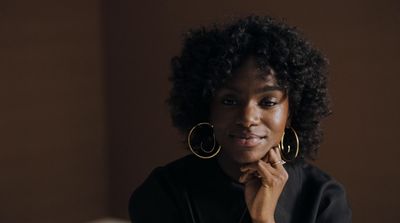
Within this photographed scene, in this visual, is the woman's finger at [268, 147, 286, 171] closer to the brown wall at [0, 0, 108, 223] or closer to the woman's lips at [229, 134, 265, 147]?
the woman's lips at [229, 134, 265, 147]

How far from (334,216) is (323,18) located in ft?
2.74

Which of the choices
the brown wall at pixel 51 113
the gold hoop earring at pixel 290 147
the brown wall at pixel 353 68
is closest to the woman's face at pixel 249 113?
the gold hoop earring at pixel 290 147

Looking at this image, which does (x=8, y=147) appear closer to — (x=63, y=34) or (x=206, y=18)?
(x=63, y=34)

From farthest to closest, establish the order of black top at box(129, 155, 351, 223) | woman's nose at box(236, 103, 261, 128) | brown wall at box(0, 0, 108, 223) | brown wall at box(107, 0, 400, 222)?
1. brown wall at box(0, 0, 108, 223)
2. brown wall at box(107, 0, 400, 222)
3. black top at box(129, 155, 351, 223)
4. woman's nose at box(236, 103, 261, 128)

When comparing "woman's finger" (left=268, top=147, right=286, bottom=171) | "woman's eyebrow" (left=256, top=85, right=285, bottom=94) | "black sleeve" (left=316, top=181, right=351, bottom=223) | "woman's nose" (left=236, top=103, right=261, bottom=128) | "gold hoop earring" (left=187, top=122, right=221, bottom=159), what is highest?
"woman's eyebrow" (left=256, top=85, right=285, bottom=94)

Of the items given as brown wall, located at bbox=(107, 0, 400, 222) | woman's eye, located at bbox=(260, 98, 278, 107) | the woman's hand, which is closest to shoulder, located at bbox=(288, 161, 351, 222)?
the woman's hand

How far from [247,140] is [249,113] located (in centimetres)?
6

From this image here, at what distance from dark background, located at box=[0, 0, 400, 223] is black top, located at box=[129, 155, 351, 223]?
A: 0.61 meters

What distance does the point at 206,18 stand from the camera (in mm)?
2123

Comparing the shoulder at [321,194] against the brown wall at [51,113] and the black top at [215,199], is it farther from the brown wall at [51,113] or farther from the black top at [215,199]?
the brown wall at [51,113]

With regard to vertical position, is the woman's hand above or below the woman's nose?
below

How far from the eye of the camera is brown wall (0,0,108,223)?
6.69 feet

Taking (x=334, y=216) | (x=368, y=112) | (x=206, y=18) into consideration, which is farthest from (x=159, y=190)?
(x=206, y=18)

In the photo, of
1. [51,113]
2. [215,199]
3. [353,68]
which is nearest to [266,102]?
[215,199]
